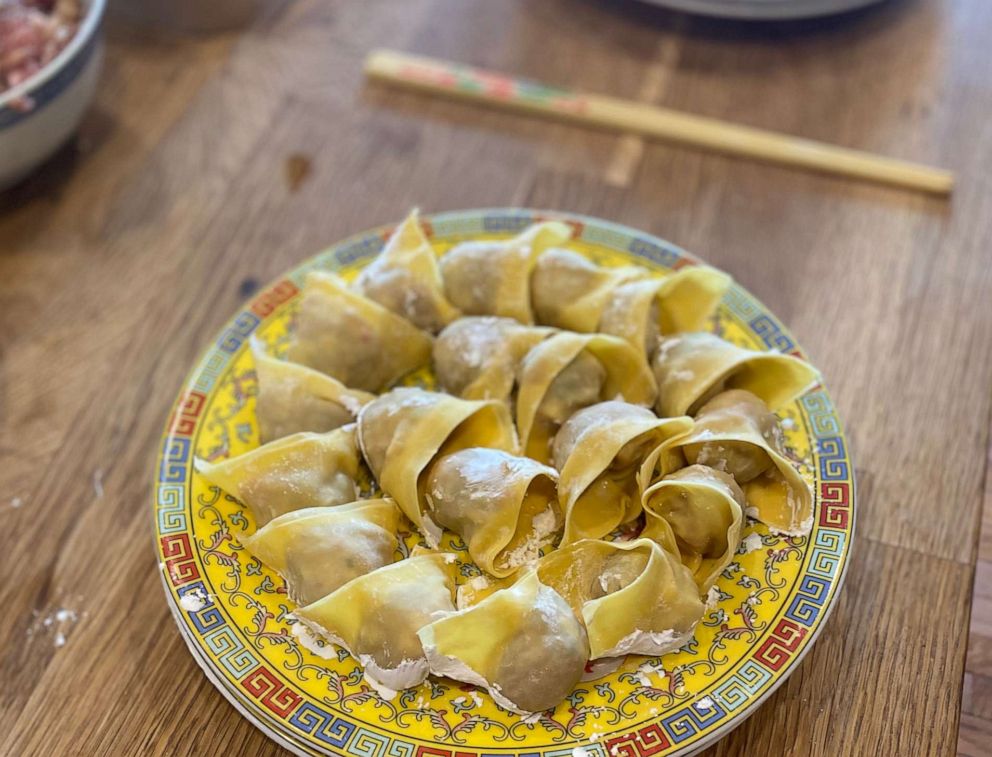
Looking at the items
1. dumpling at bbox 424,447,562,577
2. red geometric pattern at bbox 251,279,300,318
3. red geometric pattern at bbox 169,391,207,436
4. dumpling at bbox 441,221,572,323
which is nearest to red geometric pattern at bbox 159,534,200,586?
red geometric pattern at bbox 169,391,207,436

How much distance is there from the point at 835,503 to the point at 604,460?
1.28 feet

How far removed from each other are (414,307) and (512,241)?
219mm

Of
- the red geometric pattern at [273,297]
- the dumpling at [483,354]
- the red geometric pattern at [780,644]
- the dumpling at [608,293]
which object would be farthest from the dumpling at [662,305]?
the red geometric pattern at [273,297]

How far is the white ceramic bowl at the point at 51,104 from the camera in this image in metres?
2.07

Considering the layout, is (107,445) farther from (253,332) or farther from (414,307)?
(414,307)

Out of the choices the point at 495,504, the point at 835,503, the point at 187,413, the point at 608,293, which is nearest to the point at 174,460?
the point at 187,413

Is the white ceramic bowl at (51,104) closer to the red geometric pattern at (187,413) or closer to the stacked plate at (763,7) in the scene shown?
the red geometric pattern at (187,413)

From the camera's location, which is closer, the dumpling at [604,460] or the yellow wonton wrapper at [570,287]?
the dumpling at [604,460]

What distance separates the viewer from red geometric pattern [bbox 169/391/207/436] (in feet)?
5.52

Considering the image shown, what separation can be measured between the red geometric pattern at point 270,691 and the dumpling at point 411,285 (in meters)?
0.68

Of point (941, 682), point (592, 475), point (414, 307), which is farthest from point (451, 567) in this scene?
point (941, 682)

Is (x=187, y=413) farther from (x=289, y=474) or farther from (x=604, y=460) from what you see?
(x=604, y=460)

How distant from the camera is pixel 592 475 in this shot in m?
1.45

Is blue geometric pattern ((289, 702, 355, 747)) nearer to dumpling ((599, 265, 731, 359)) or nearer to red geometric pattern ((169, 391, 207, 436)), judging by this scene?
red geometric pattern ((169, 391, 207, 436))
